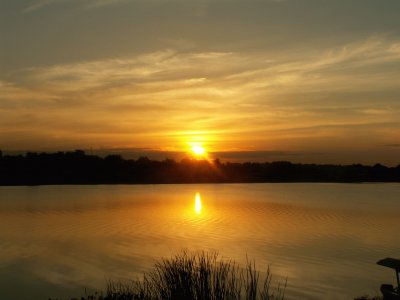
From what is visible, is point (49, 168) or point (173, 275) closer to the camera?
point (173, 275)

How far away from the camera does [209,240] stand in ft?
106

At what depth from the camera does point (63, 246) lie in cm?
2962

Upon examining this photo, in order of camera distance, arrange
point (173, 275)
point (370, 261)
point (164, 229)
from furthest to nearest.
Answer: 1. point (164, 229)
2. point (370, 261)
3. point (173, 275)

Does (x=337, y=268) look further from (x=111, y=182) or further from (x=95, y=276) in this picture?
(x=111, y=182)

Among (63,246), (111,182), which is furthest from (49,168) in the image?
(63,246)

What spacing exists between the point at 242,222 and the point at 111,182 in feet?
351

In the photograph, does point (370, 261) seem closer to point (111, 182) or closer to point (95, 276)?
point (95, 276)

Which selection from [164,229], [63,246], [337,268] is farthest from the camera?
[164,229]

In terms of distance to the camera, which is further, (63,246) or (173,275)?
(63,246)

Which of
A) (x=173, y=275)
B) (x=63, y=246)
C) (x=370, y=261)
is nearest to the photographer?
(x=173, y=275)

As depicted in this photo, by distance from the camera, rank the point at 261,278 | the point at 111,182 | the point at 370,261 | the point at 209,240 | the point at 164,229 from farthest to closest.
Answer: the point at 111,182
the point at 164,229
the point at 209,240
the point at 370,261
the point at 261,278

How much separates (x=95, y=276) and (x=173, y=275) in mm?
10591

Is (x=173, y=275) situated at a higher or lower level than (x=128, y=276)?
higher


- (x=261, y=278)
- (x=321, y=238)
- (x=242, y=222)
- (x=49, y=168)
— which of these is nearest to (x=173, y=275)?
(x=261, y=278)
